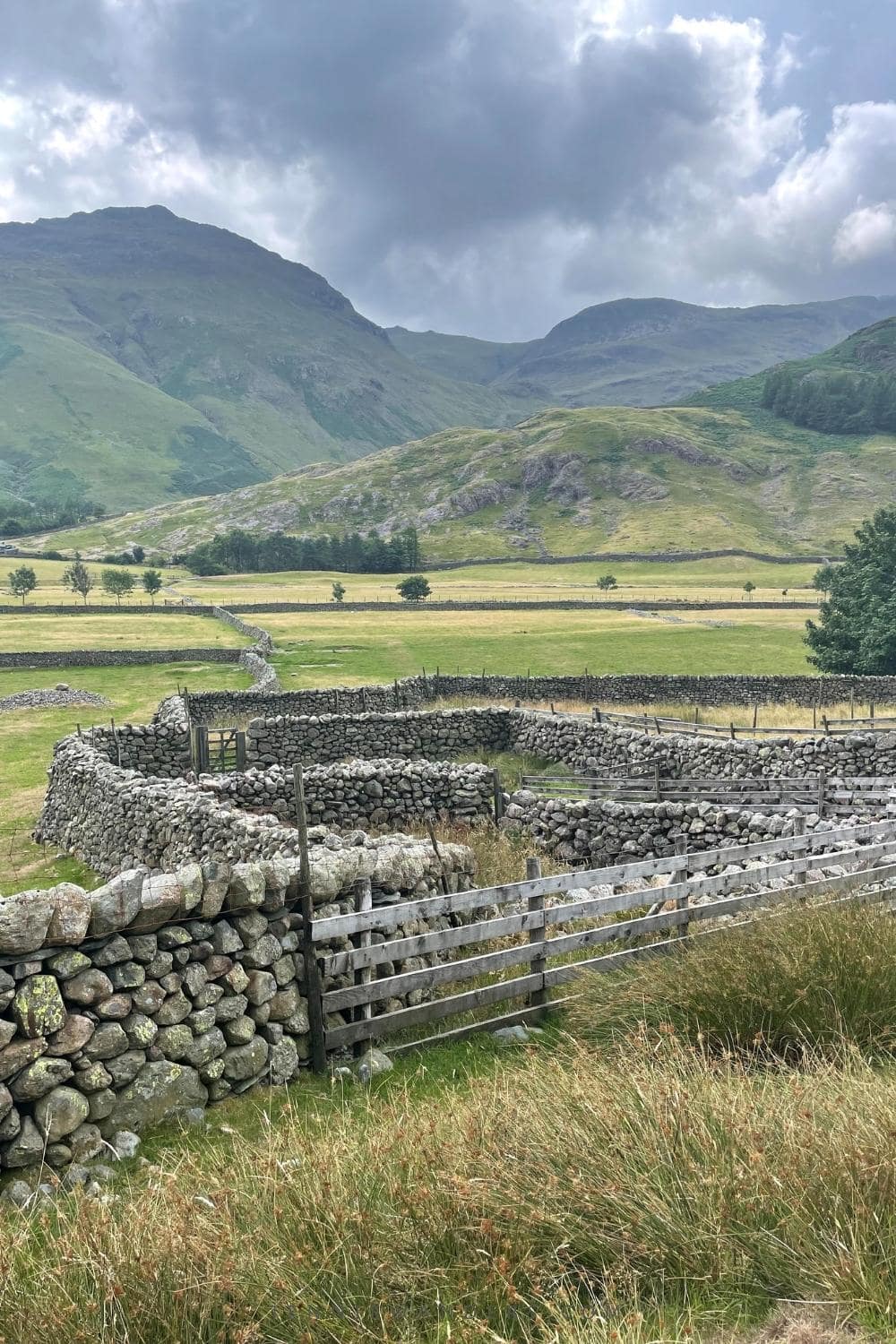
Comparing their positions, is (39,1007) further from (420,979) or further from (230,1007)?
(420,979)

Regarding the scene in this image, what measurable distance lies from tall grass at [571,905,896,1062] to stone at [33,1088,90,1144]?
12.1ft

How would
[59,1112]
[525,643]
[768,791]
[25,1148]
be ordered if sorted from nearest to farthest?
[25,1148] → [59,1112] → [768,791] → [525,643]

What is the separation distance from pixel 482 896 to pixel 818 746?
48.5 feet

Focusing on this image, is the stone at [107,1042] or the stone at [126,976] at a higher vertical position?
the stone at [126,976]

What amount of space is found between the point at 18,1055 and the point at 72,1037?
35 centimetres

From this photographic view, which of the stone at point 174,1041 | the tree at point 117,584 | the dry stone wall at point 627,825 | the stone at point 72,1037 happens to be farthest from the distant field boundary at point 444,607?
the stone at point 72,1037

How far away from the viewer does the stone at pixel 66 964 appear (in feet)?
17.7

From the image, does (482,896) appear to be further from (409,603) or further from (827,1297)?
(409,603)

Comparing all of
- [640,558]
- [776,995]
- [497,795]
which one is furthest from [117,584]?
[776,995]

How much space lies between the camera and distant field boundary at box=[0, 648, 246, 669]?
53.9m

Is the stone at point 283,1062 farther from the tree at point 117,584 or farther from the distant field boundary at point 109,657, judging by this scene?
the tree at point 117,584

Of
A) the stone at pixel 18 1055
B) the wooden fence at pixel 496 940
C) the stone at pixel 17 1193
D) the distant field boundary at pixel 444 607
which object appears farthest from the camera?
the distant field boundary at pixel 444 607

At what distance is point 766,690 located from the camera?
41312 millimetres

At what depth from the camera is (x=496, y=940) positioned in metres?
8.87
